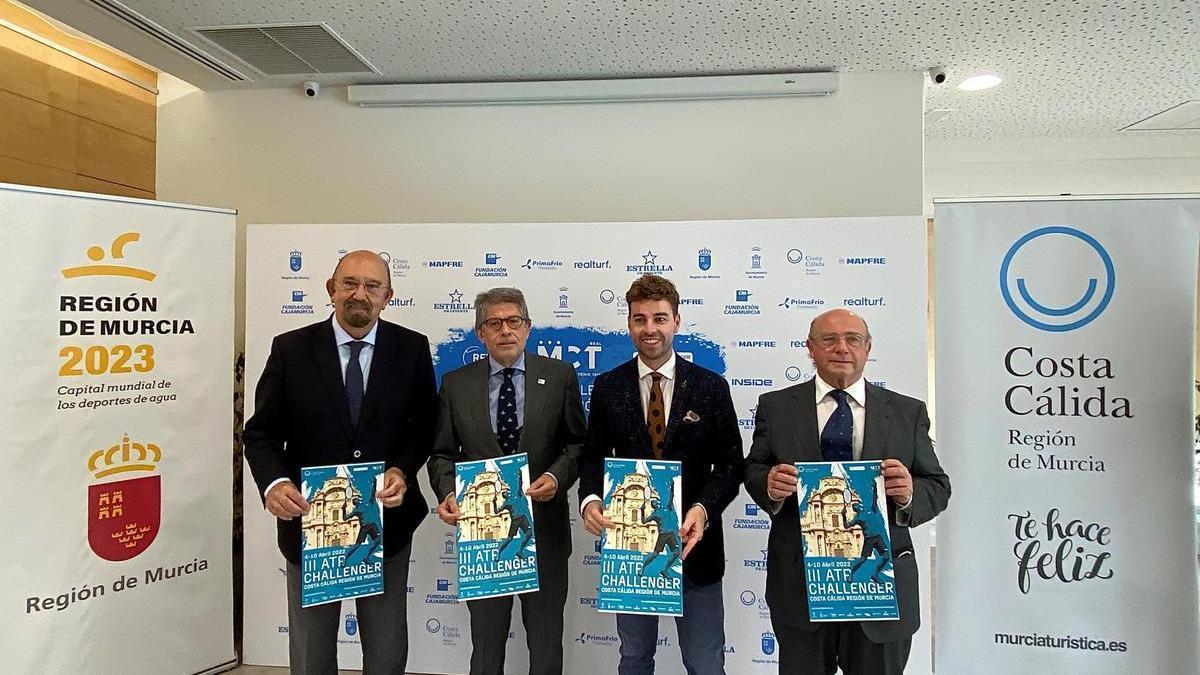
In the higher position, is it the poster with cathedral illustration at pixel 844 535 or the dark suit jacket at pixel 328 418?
the dark suit jacket at pixel 328 418

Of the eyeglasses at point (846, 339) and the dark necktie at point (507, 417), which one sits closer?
the eyeglasses at point (846, 339)

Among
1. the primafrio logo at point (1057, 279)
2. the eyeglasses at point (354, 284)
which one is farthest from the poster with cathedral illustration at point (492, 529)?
the primafrio logo at point (1057, 279)

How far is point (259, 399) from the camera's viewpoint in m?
2.38

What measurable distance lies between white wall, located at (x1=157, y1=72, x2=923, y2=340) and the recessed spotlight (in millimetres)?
344

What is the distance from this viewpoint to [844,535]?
1.99 meters

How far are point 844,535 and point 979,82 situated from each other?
2.70 metres

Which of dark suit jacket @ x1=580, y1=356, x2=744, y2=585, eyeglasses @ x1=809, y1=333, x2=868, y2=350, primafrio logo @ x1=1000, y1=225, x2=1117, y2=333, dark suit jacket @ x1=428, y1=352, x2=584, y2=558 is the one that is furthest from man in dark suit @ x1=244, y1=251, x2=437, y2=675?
primafrio logo @ x1=1000, y1=225, x2=1117, y2=333

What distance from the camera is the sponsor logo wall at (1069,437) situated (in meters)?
2.39

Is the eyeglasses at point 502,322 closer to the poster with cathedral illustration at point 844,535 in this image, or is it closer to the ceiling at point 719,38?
the poster with cathedral illustration at point 844,535

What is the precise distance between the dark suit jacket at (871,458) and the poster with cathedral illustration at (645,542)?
0.89 ft

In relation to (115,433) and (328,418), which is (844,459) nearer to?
(328,418)

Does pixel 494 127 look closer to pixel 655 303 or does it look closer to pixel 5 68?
pixel 655 303

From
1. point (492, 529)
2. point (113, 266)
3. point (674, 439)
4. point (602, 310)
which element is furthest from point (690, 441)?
point (113, 266)

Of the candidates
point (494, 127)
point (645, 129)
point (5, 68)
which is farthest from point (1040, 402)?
point (5, 68)
